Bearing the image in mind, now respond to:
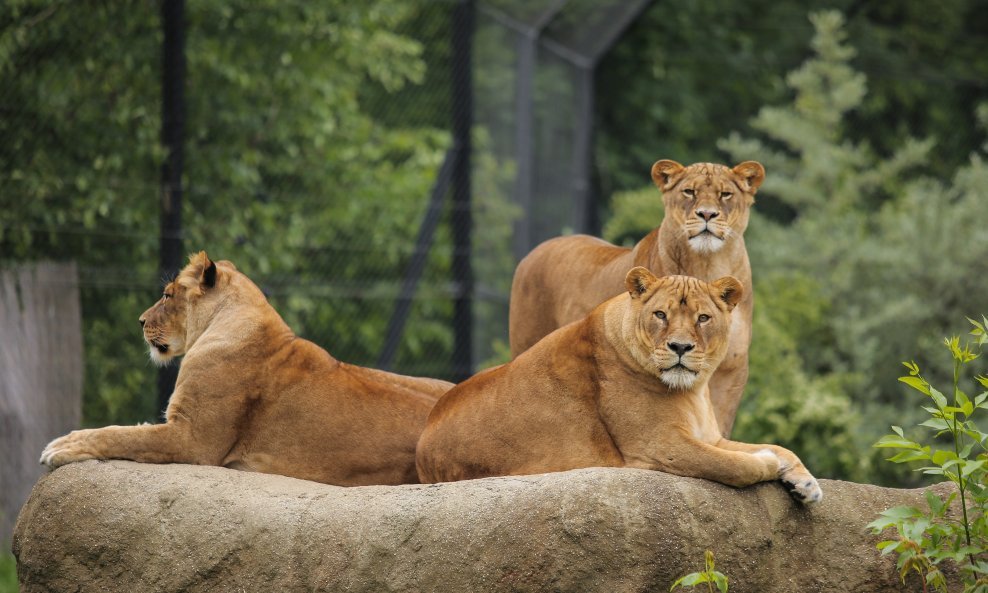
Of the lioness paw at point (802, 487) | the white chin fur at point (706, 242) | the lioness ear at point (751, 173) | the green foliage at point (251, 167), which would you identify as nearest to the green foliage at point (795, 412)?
the green foliage at point (251, 167)

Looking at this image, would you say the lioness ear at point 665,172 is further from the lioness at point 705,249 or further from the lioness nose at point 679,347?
the lioness nose at point 679,347

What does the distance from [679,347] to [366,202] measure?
8.43 metres

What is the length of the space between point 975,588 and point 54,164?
739 centimetres

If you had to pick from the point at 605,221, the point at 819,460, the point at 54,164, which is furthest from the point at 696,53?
the point at 54,164

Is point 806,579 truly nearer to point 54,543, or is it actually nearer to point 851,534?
point 851,534

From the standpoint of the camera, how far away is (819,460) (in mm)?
11602

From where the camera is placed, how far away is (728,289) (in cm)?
557

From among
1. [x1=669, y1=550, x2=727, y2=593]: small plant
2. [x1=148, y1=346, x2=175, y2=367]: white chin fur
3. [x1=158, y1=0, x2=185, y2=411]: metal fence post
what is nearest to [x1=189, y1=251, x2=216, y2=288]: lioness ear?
[x1=148, y1=346, x2=175, y2=367]: white chin fur

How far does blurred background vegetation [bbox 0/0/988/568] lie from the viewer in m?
10.4

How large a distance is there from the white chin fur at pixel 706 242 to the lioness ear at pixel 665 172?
37cm

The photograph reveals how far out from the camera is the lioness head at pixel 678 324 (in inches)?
212

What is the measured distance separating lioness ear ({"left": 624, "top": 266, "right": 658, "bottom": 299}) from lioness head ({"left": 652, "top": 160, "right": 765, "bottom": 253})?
86cm

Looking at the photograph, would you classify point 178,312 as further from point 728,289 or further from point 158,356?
point 728,289

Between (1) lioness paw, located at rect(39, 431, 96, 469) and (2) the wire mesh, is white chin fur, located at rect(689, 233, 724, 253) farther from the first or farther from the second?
(2) the wire mesh
